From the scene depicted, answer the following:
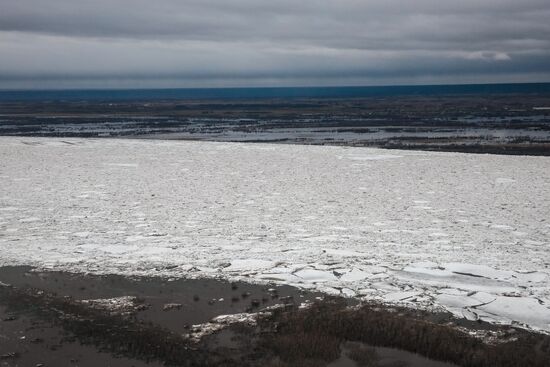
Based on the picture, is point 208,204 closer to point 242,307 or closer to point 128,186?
point 128,186

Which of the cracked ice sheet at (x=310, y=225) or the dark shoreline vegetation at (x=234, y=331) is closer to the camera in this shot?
the dark shoreline vegetation at (x=234, y=331)

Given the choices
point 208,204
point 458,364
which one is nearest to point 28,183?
point 208,204

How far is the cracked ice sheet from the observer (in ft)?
31.7

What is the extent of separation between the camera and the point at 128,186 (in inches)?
737

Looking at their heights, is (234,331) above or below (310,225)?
below

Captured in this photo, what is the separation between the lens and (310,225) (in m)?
13.5

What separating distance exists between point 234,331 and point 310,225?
609 cm

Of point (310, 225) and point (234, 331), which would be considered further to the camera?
point (310, 225)

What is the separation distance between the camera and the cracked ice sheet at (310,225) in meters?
9.67

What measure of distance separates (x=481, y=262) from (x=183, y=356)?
6407 millimetres

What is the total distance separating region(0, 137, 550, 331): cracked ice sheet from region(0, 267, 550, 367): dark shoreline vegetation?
2.29 ft

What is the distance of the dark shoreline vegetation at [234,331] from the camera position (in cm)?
692

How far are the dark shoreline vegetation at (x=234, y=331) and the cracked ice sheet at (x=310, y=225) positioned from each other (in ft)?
2.29

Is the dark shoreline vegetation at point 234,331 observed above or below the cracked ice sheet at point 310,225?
below
